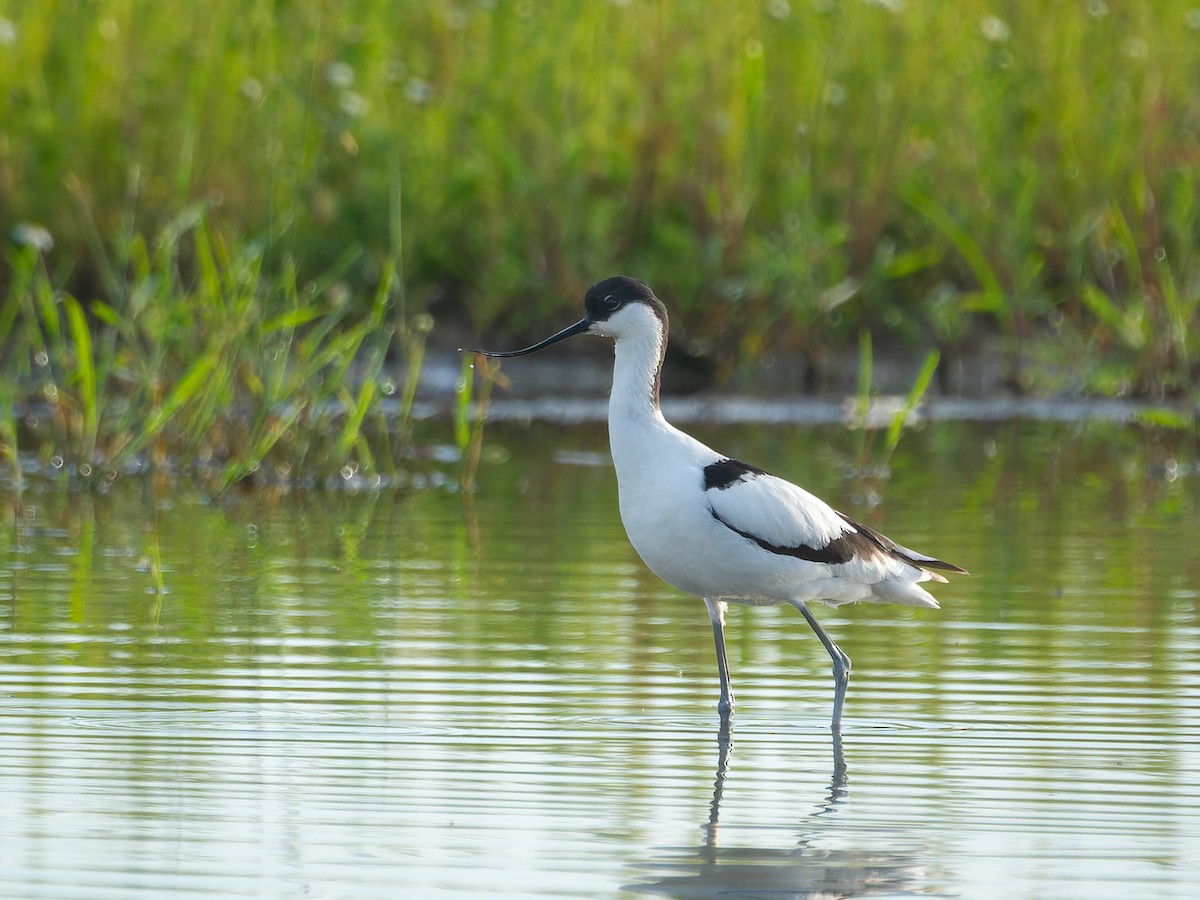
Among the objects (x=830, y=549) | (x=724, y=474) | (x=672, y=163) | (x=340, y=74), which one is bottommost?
(x=830, y=549)

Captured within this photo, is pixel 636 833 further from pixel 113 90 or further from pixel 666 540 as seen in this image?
pixel 113 90

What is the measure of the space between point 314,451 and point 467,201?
333 cm

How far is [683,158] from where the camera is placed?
1274cm

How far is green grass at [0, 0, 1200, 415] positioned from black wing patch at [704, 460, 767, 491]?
19.7 ft

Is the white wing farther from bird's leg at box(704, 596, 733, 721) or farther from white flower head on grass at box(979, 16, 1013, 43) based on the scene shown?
white flower head on grass at box(979, 16, 1013, 43)

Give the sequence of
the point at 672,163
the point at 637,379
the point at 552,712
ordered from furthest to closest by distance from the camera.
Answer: the point at 672,163 → the point at 637,379 → the point at 552,712

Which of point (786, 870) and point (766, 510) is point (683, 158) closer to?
point (766, 510)

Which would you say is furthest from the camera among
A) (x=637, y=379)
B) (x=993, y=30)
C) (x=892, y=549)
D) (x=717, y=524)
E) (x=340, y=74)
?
(x=993, y=30)

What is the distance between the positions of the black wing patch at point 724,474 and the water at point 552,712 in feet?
1.77

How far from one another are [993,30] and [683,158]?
187 centimetres

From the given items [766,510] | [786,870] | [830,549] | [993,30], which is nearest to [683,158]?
[993,30]

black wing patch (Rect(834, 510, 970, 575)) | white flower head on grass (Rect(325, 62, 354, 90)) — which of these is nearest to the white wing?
black wing patch (Rect(834, 510, 970, 575))

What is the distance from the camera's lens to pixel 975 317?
13156mm

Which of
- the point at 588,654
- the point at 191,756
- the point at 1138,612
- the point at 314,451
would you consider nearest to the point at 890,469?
the point at 314,451
